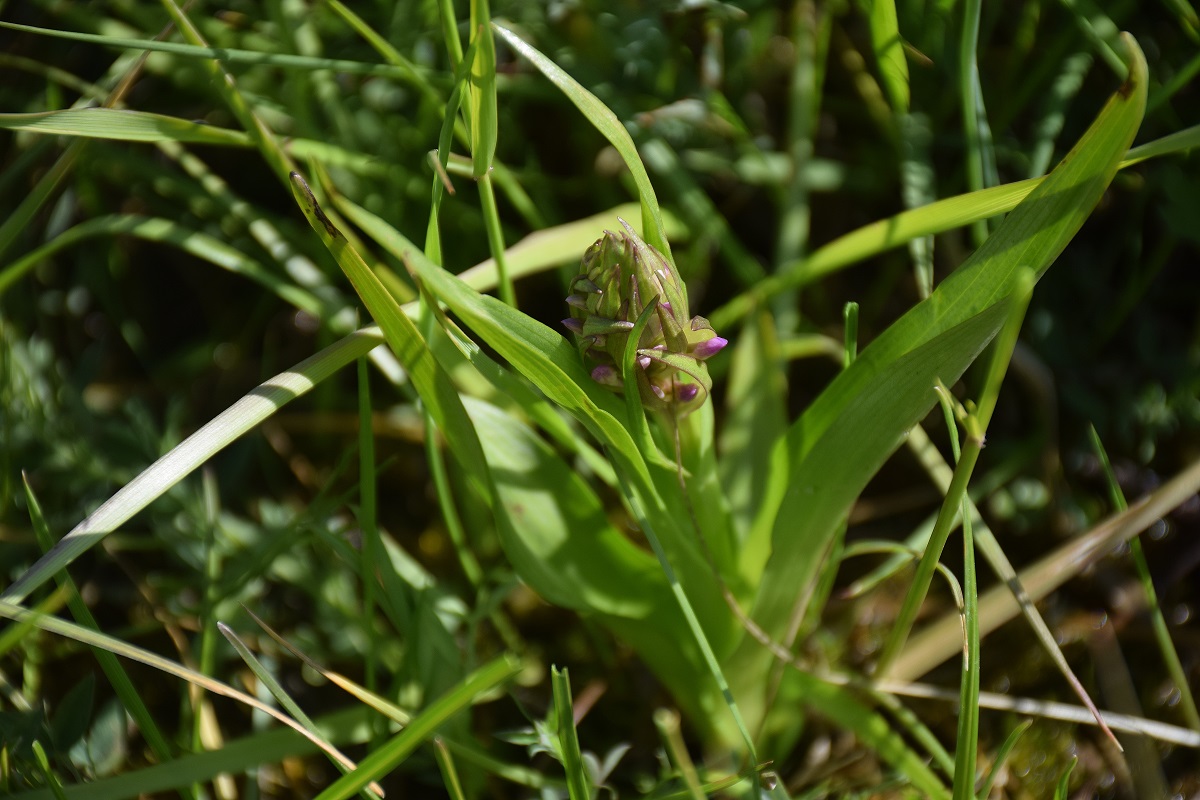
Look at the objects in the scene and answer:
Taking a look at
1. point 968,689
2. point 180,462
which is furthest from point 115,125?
point 968,689

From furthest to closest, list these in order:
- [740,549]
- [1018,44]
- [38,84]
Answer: [38,84], [1018,44], [740,549]

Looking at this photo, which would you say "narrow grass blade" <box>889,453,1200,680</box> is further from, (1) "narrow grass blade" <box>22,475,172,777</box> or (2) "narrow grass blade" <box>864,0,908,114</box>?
(1) "narrow grass blade" <box>22,475,172,777</box>

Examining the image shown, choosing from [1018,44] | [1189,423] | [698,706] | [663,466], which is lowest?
[698,706]

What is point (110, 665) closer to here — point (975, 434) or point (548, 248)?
point (548, 248)

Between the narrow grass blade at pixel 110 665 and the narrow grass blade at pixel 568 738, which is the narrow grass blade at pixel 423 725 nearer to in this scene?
the narrow grass blade at pixel 568 738

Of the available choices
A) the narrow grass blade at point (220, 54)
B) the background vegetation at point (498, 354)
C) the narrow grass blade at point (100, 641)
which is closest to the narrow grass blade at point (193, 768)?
the background vegetation at point (498, 354)

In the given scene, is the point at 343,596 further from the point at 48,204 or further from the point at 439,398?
the point at 48,204

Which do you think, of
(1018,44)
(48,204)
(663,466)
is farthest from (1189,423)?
(48,204)
